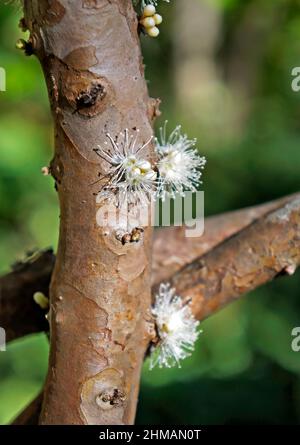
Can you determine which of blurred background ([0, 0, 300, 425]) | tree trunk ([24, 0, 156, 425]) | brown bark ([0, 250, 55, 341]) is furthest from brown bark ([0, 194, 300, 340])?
blurred background ([0, 0, 300, 425])

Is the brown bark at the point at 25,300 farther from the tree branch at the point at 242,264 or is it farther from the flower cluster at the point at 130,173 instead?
the flower cluster at the point at 130,173

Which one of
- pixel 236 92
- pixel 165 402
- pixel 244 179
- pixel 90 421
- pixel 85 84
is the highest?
pixel 236 92

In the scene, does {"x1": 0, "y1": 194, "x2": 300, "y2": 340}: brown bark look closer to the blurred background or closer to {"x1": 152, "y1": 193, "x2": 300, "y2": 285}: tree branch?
{"x1": 152, "y1": 193, "x2": 300, "y2": 285}: tree branch

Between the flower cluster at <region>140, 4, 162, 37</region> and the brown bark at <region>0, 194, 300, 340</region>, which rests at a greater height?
the flower cluster at <region>140, 4, 162, 37</region>

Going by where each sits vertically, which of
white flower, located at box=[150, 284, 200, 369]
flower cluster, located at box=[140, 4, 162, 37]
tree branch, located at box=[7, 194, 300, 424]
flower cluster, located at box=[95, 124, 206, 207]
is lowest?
white flower, located at box=[150, 284, 200, 369]

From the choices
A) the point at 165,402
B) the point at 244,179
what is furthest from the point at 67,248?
the point at 244,179

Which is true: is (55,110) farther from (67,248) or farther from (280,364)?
(280,364)
